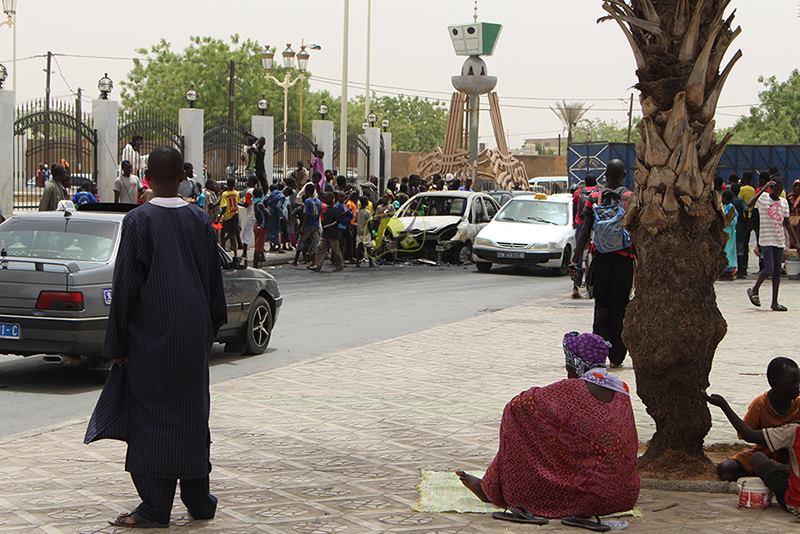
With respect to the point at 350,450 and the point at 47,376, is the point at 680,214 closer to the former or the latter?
the point at 350,450

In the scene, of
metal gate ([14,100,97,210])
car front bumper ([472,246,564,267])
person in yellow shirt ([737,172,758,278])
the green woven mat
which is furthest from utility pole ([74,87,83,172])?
the green woven mat

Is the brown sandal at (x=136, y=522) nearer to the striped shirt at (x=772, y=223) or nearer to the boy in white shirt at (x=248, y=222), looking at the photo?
the striped shirt at (x=772, y=223)

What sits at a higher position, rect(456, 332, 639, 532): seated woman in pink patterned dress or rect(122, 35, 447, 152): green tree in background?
rect(122, 35, 447, 152): green tree in background

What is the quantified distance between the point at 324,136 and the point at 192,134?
860 centimetres

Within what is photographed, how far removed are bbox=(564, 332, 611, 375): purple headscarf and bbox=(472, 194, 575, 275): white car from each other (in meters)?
17.8

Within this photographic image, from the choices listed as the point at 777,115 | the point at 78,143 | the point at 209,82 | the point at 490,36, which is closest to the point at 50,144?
the point at 78,143

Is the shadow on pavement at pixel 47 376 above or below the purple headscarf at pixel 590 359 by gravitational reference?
below

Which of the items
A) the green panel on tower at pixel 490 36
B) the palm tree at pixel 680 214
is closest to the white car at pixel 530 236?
the palm tree at pixel 680 214

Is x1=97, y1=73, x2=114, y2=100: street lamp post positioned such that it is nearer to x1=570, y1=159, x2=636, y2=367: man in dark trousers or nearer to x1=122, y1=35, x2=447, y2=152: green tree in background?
x1=570, y1=159, x2=636, y2=367: man in dark trousers

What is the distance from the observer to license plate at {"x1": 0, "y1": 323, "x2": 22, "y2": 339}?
10.0 m

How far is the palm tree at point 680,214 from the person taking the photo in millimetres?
6812

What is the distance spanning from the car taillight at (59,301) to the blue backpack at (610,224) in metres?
4.66

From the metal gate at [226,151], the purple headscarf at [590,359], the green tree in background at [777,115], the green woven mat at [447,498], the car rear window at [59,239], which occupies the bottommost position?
the green woven mat at [447,498]

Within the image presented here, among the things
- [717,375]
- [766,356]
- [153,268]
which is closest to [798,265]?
[766,356]
